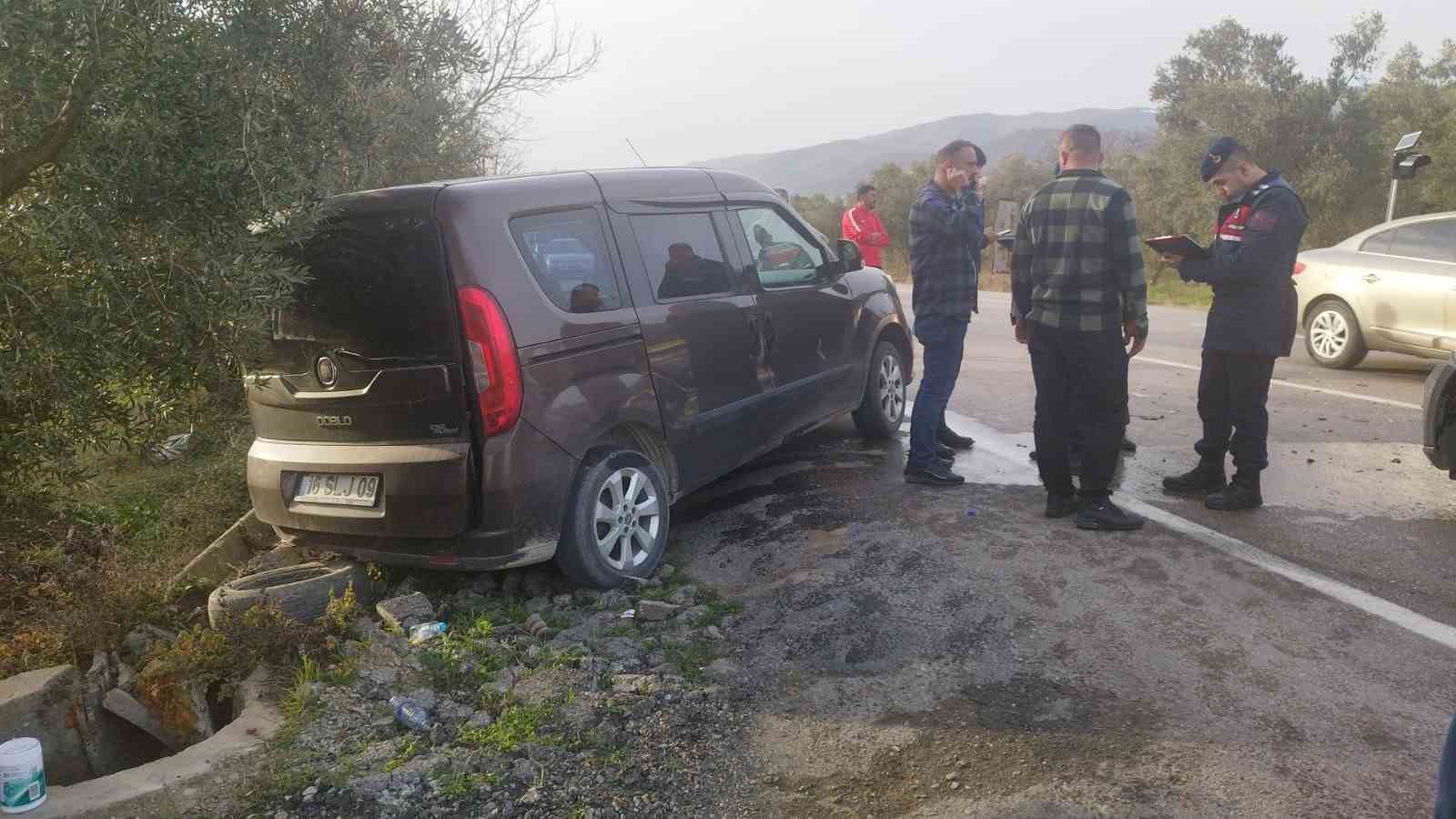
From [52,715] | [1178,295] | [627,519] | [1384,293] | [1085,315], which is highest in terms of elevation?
[1085,315]

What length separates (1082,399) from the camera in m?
5.53

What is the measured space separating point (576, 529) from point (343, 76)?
2.24m

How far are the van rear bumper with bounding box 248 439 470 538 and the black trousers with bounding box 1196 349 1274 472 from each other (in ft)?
13.5

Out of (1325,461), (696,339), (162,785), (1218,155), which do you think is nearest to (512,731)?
(162,785)

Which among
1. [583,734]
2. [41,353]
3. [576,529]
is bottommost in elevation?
[583,734]

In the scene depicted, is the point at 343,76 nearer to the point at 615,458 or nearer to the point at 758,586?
the point at 615,458

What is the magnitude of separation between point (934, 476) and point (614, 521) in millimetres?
2231

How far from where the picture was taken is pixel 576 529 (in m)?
4.59

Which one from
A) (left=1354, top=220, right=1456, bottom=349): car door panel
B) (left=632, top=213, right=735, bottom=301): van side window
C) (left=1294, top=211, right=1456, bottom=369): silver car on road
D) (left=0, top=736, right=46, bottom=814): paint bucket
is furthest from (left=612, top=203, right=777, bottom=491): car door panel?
(left=1354, top=220, right=1456, bottom=349): car door panel

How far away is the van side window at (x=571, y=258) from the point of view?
14.8 feet

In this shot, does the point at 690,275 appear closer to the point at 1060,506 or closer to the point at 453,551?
the point at 453,551

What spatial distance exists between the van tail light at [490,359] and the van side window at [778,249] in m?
2.07

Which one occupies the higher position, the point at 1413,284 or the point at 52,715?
the point at 1413,284

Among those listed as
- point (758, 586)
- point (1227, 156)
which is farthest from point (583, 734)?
point (1227, 156)
